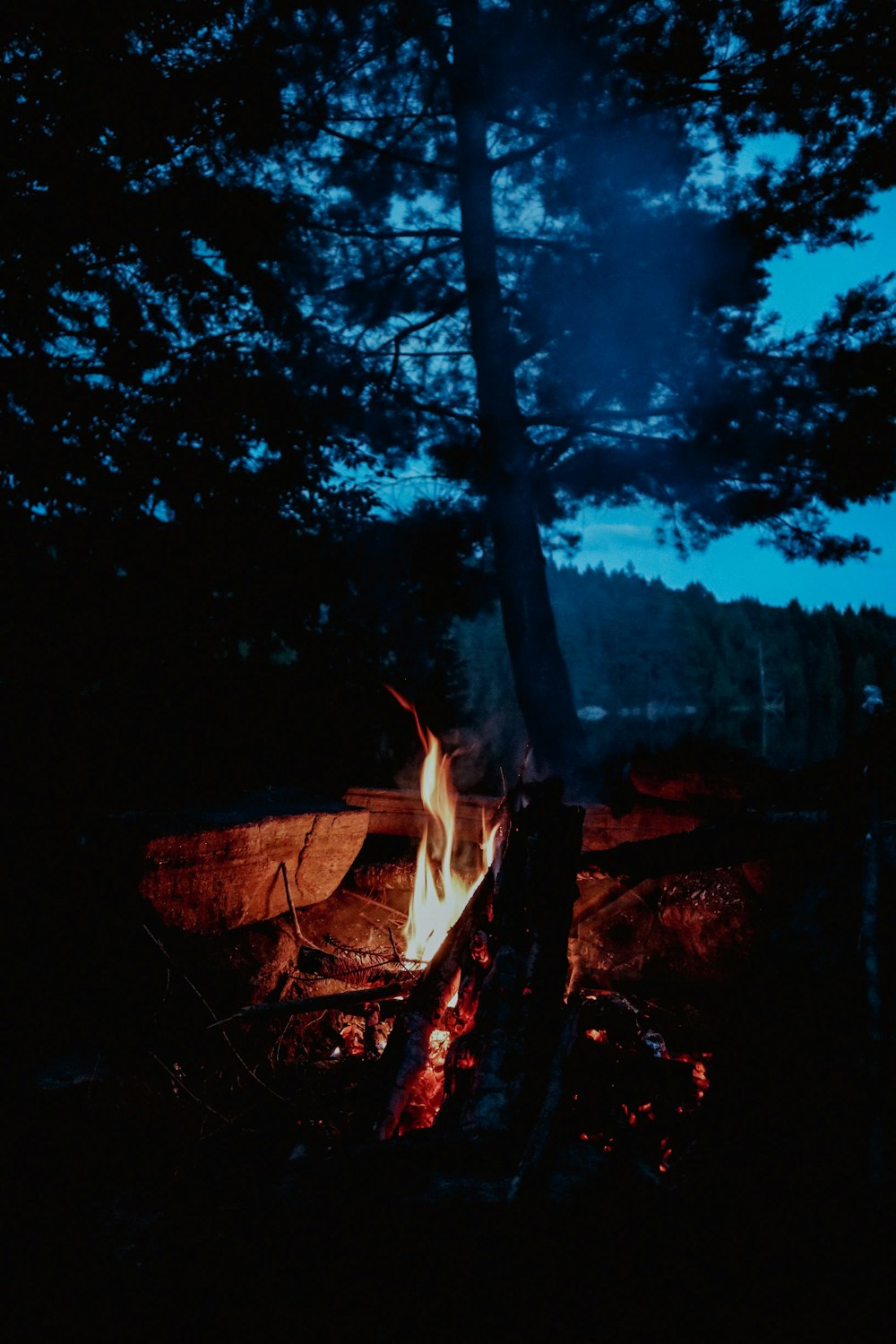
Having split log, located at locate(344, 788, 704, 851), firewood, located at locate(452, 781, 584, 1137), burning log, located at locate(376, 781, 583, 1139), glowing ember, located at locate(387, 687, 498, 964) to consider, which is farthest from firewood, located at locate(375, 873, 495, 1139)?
split log, located at locate(344, 788, 704, 851)

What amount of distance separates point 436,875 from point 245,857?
1332 millimetres

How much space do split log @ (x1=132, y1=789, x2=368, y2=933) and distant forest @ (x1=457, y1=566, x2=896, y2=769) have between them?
38951 mm

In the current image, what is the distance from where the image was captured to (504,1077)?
2.33m

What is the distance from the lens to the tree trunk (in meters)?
7.66

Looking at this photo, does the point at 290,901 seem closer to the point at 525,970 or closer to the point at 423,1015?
the point at 423,1015

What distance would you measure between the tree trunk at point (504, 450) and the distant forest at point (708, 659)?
114ft

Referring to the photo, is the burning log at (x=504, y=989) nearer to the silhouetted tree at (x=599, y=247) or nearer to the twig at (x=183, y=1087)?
the twig at (x=183, y=1087)

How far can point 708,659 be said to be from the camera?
2589 inches

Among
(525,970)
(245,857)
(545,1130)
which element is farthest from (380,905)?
(545,1130)

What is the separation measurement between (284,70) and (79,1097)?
936 cm

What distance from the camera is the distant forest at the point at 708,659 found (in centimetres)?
5078

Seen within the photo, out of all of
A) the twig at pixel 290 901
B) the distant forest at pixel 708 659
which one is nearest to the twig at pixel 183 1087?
the twig at pixel 290 901

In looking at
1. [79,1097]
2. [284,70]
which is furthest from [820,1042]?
[284,70]

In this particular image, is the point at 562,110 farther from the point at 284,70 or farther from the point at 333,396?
the point at 333,396
